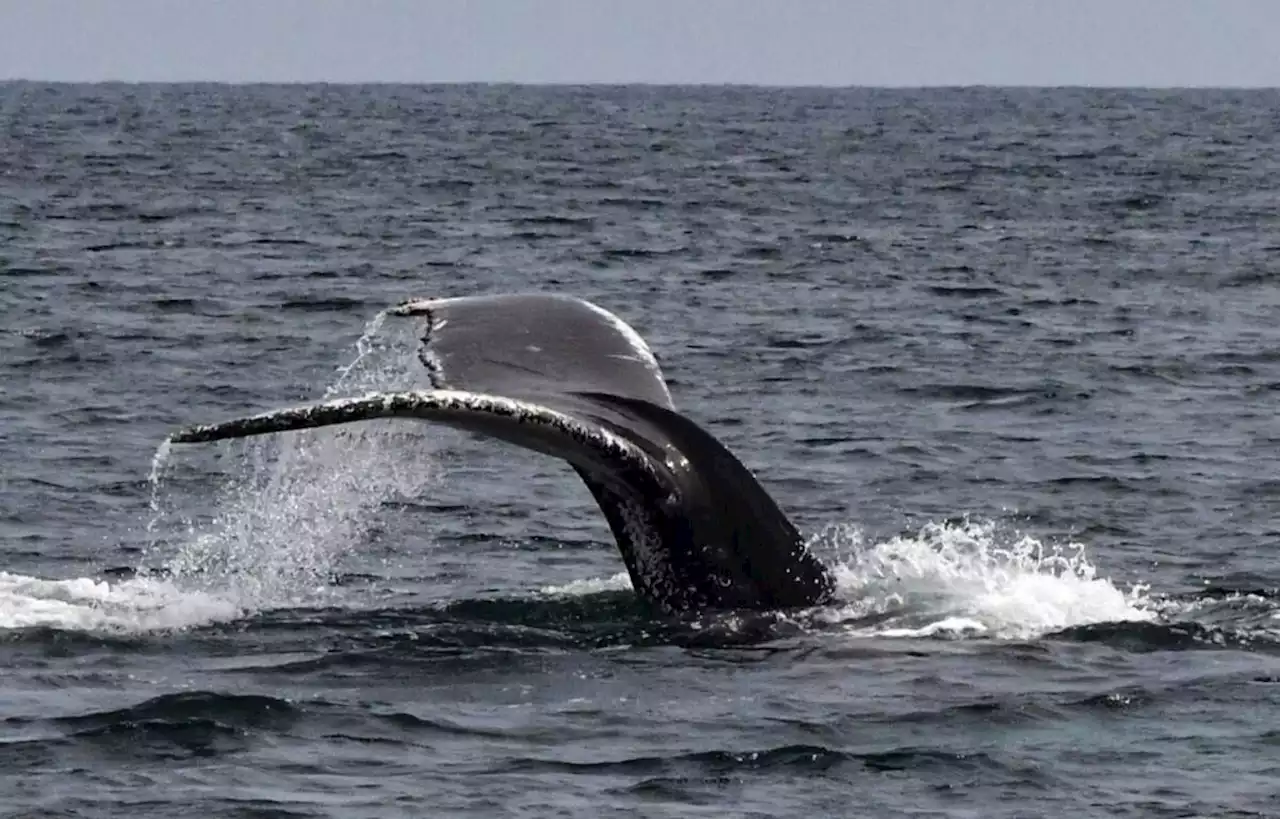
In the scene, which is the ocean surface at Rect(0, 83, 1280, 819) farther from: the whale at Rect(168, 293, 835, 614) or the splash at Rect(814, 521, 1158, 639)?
the whale at Rect(168, 293, 835, 614)

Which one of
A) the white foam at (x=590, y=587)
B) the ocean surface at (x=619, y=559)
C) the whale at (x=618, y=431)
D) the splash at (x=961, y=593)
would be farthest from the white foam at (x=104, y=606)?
the whale at (x=618, y=431)

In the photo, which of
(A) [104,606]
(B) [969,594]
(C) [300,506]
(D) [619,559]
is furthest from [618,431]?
(C) [300,506]

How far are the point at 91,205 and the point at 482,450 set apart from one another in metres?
20.3

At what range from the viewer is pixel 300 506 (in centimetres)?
1295

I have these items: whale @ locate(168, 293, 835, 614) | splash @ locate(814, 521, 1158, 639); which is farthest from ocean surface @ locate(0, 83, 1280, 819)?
whale @ locate(168, 293, 835, 614)

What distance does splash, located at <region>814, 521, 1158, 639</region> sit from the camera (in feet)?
32.3

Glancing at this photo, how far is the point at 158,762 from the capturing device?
8.17m

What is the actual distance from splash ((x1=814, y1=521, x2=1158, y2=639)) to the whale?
560 millimetres

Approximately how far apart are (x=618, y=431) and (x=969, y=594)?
98.6 inches

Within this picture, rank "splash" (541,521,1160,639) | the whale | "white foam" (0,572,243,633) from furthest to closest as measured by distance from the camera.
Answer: "white foam" (0,572,243,633) → "splash" (541,521,1160,639) → the whale

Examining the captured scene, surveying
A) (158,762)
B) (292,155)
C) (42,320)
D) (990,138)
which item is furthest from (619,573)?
(990,138)

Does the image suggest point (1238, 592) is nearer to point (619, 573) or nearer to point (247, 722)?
point (619, 573)

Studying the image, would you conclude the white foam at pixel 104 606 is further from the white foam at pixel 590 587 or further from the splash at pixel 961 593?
the splash at pixel 961 593

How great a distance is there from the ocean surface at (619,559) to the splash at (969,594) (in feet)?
0.09
